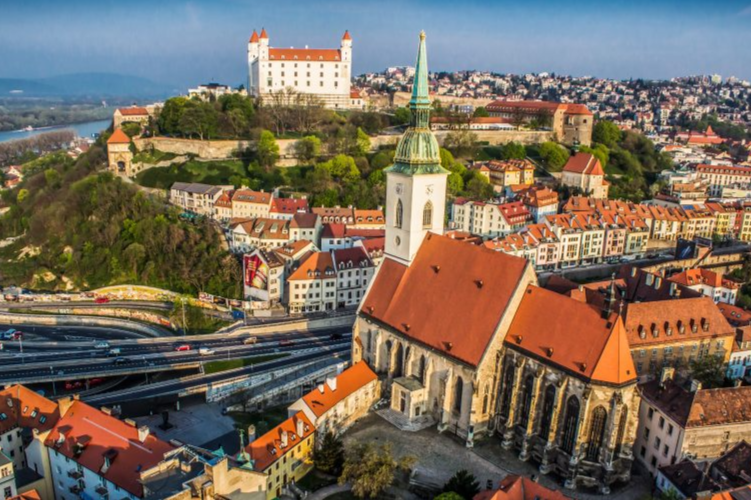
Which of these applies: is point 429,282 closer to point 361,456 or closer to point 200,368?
point 361,456

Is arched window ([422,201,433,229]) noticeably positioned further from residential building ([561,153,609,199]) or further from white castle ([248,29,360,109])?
white castle ([248,29,360,109])

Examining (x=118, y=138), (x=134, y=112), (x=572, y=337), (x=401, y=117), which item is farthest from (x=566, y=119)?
(x=572, y=337)

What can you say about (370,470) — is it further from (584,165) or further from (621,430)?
(584,165)

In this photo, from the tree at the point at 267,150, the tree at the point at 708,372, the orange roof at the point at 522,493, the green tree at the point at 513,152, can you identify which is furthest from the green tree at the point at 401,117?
the orange roof at the point at 522,493

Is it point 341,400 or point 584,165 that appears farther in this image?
point 584,165

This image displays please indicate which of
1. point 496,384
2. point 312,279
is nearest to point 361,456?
point 496,384

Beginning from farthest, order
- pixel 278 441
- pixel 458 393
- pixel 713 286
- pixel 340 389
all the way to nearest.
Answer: pixel 713 286, pixel 340 389, pixel 458 393, pixel 278 441
